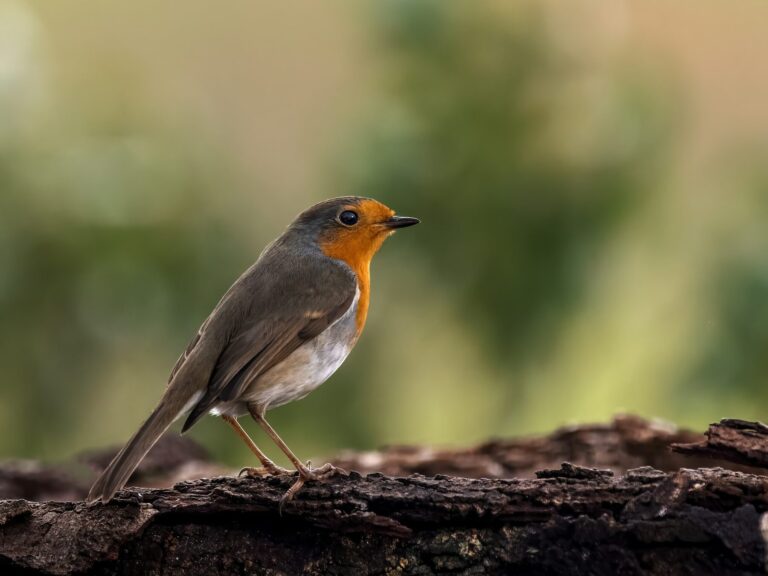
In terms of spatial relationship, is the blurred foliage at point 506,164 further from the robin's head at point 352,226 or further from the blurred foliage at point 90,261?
the robin's head at point 352,226

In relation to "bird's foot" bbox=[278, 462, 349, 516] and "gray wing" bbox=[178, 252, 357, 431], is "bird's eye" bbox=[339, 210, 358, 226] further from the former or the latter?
"bird's foot" bbox=[278, 462, 349, 516]

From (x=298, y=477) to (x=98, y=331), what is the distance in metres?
2.35

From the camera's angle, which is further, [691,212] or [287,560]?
[691,212]

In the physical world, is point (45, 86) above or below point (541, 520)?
above

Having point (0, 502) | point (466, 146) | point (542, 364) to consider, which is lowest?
point (542, 364)

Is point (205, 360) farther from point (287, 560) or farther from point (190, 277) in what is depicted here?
point (190, 277)

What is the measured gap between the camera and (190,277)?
4.97 meters

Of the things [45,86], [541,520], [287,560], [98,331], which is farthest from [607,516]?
[45,86]

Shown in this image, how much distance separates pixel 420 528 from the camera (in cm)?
251

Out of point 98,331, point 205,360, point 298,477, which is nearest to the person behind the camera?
point 298,477

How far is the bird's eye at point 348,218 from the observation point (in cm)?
396

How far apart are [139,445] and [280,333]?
0.68m

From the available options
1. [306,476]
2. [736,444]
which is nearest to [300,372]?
[306,476]

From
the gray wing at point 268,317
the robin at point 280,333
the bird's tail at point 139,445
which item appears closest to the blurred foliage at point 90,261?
the robin at point 280,333
